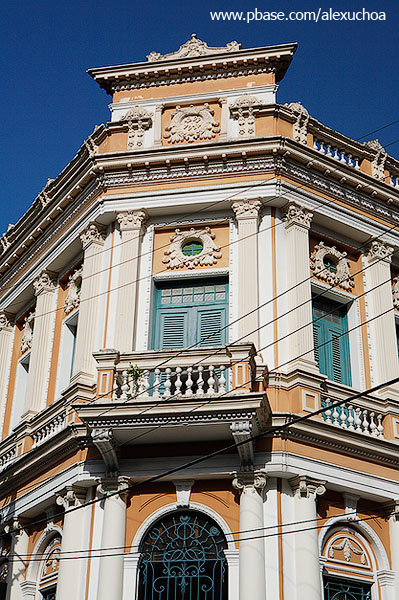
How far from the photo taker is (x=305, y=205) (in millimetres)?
16406

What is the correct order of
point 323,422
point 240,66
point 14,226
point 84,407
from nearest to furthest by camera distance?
point 84,407 → point 323,422 → point 240,66 → point 14,226

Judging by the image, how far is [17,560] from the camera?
15648mm

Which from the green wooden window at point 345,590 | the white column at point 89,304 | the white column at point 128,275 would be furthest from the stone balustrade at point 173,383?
the green wooden window at point 345,590

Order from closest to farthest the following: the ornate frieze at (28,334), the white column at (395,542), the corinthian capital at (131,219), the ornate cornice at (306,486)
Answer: the ornate cornice at (306,486) < the white column at (395,542) < the corinthian capital at (131,219) < the ornate frieze at (28,334)

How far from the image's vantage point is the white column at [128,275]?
49.7 feet

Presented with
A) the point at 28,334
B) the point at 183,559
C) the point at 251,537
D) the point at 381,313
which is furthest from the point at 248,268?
the point at 28,334

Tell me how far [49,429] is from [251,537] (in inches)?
185

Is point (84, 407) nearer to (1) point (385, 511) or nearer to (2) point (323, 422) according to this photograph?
(2) point (323, 422)

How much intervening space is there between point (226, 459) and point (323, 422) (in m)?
1.79

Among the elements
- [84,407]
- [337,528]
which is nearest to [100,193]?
[84,407]

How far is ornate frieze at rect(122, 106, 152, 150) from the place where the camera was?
17.3 meters

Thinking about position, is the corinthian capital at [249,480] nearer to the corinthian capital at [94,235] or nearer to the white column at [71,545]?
the white column at [71,545]

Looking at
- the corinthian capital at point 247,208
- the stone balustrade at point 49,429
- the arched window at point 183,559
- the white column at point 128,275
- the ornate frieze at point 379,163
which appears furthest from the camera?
the ornate frieze at point 379,163

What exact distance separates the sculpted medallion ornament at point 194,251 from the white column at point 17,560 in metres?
5.72
